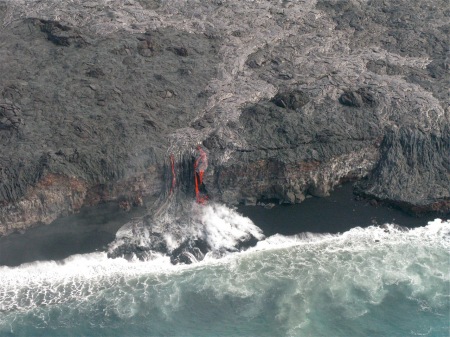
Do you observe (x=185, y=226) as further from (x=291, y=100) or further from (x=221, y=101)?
(x=291, y=100)

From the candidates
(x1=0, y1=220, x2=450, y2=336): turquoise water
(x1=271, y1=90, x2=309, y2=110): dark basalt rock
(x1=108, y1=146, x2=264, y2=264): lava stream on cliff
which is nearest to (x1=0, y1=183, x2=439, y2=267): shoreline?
(x1=0, y1=220, x2=450, y2=336): turquoise water

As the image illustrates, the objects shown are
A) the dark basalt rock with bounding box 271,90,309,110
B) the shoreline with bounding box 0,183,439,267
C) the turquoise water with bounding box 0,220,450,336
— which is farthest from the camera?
the dark basalt rock with bounding box 271,90,309,110

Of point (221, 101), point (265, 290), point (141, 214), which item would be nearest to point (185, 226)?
point (141, 214)

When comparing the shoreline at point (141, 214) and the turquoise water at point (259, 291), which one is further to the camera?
the shoreline at point (141, 214)

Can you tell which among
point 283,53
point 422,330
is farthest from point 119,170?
point 422,330

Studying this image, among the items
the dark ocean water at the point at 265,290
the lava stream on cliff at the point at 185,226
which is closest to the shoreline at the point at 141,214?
the dark ocean water at the point at 265,290

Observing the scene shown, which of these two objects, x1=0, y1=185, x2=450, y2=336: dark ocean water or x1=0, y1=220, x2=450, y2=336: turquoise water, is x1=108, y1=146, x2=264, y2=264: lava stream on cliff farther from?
x1=0, y1=220, x2=450, y2=336: turquoise water

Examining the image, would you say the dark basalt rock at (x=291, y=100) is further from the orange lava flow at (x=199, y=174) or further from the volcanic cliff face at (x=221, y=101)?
the orange lava flow at (x=199, y=174)
